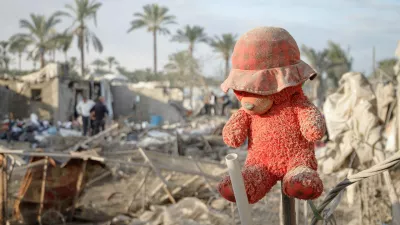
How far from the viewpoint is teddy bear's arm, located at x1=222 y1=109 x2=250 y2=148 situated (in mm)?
2025

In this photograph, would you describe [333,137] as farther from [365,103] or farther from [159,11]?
[159,11]

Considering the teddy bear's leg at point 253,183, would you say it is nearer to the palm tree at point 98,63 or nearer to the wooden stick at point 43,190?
the wooden stick at point 43,190

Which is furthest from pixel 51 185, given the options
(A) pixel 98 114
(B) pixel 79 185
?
(A) pixel 98 114

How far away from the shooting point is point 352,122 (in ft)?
22.4

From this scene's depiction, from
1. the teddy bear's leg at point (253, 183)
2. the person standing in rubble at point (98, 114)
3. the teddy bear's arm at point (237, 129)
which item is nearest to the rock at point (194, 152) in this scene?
the person standing in rubble at point (98, 114)

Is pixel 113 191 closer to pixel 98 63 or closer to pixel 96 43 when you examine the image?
pixel 96 43

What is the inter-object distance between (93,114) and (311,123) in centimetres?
1253

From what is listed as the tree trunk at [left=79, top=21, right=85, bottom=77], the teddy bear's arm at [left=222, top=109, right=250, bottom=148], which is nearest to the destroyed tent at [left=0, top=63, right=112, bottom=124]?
the tree trunk at [left=79, top=21, right=85, bottom=77]

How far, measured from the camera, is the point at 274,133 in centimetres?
196

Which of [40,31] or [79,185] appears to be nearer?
[79,185]

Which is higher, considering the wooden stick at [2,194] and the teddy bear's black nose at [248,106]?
the teddy bear's black nose at [248,106]

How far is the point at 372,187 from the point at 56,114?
1742cm

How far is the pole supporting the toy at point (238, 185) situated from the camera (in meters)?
1.63

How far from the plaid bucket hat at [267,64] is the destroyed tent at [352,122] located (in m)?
4.90
